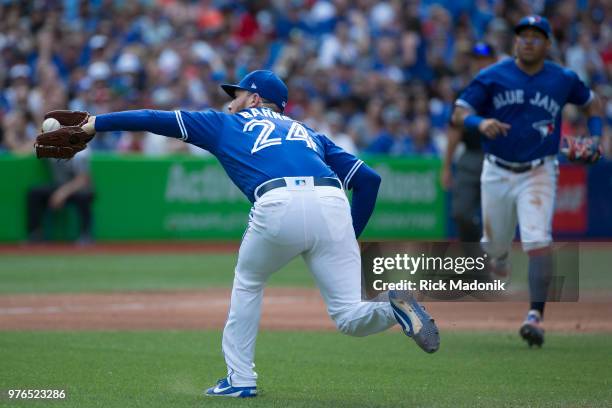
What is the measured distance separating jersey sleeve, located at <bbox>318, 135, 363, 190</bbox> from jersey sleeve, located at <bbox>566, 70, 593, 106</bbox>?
3.20m

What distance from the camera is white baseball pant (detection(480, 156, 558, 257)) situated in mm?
8758

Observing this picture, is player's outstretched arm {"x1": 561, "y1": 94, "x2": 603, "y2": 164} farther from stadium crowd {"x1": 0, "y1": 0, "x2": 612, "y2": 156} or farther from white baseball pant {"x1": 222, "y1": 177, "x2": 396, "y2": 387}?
stadium crowd {"x1": 0, "y1": 0, "x2": 612, "y2": 156}

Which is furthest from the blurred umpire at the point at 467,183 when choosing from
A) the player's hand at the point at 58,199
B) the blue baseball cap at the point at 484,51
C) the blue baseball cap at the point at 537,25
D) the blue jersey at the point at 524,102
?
the player's hand at the point at 58,199

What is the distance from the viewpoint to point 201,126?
6.27m

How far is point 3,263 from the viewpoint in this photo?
1527 cm

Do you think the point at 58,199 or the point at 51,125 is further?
the point at 58,199

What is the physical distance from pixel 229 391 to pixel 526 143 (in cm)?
386

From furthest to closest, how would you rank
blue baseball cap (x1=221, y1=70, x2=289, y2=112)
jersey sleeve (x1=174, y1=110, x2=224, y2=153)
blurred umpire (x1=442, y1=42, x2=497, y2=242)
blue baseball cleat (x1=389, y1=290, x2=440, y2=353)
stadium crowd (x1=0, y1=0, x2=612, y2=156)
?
stadium crowd (x1=0, y1=0, x2=612, y2=156) → blurred umpire (x1=442, y1=42, x2=497, y2=242) → blue baseball cap (x1=221, y1=70, x2=289, y2=112) → jersey sleeve (x1=174, y1=110, x2=224, y2=153) → blue baseball cleat (x1=389, y1=290, x2=440, y2=353)

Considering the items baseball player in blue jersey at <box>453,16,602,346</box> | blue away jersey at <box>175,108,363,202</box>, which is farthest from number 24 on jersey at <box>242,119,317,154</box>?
baseball player in blue jersey at <box>453,16,602,346</box>

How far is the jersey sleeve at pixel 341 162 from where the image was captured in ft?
21.8

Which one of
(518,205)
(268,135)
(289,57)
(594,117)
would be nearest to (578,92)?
(594,117)

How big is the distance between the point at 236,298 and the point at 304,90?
552 inches

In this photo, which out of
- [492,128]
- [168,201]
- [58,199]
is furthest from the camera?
[168,201]

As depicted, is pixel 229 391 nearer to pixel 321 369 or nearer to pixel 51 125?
pixel 321 369
